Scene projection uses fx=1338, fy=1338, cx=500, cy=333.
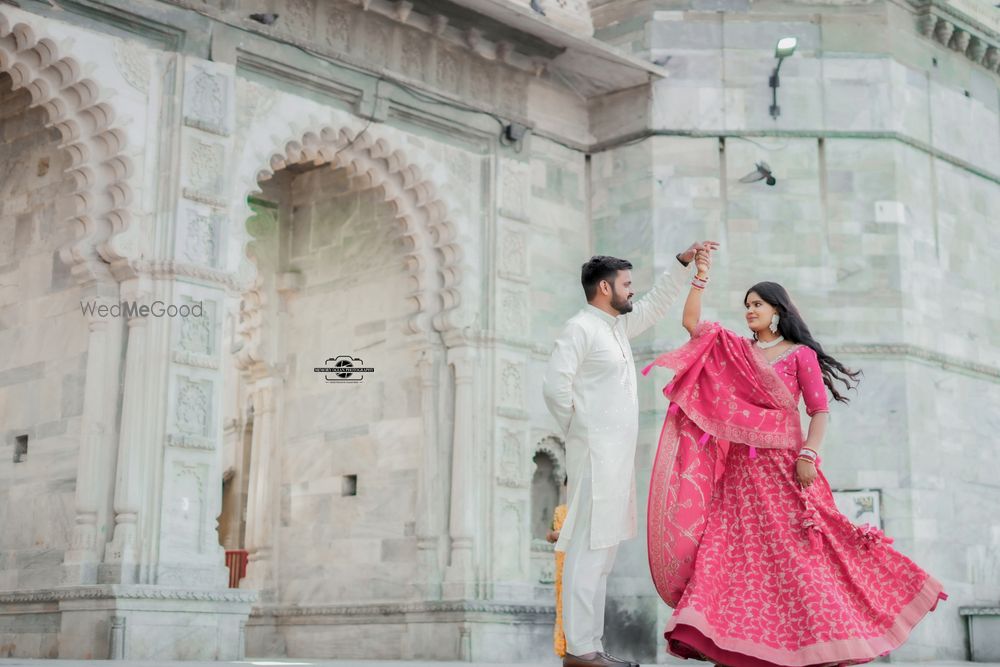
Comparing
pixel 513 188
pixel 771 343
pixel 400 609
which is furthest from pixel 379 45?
pixel 771 343

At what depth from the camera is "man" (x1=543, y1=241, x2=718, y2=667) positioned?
5.43 metres

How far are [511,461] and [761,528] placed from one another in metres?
5.97

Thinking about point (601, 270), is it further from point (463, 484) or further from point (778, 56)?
point (778, 56)

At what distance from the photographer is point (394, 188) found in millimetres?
11406

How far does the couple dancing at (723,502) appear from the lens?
5.29 m

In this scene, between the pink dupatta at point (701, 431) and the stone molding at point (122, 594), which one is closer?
the pink dupatta at point (701, 431)

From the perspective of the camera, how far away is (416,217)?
37.8 ft

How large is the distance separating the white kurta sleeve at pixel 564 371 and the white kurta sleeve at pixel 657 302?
384mm

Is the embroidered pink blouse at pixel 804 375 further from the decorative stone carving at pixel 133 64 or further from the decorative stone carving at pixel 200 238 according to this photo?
the decorative stone carving at pixel 133 64

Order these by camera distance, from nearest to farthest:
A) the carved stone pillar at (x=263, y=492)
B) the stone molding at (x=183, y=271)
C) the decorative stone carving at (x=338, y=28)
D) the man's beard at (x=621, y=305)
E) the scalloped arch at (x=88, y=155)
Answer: the man's beard at (x=621, y=305) < the scalloped arch at (x=88, y=155) < the stone molding at (x=183, y=271) < the decorative stone carving at (x=338, y=28) < the carved stone pillar at (x=263, y=492)

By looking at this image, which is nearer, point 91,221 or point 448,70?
point 91,221

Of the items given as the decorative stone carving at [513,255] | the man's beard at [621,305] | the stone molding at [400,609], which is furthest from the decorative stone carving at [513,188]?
the man's beard at [621,305]

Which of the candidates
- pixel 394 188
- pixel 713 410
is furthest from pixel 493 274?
pixel 713 410

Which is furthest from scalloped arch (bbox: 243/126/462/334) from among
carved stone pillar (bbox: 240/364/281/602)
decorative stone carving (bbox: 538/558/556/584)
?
decorative stone carving (bbox: 538/558/556/584)
